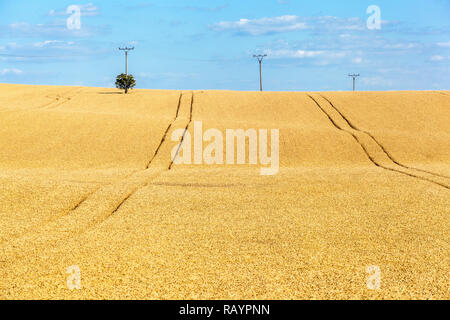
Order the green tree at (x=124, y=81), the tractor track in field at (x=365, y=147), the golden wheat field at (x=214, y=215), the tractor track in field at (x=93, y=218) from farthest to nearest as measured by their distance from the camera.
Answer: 1. the green tree at (x=124, y=81)
2. the tractor track in field at (x=365, y=147)
3. the tractor track in field at (x=93, y=218)
4. the golden wheat field at (x=214, y=215)

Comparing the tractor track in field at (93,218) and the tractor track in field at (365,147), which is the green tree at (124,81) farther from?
the tractor track in field at (93,218)

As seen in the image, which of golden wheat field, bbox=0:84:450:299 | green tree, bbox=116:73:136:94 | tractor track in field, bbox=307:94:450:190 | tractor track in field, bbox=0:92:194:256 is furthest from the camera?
green tree, bbox=116:73:136:94

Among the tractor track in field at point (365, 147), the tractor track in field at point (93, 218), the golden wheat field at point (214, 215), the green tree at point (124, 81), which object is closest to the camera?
the golden wheat field at point (214, 215)

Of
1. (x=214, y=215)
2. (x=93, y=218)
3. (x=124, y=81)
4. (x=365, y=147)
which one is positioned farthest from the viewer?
(x=124, y=81)

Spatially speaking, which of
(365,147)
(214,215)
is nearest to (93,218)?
(214,215)

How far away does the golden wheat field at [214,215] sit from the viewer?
11.0 m

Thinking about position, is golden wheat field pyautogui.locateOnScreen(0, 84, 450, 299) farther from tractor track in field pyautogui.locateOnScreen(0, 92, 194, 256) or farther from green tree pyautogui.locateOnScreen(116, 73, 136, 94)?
green tree pyautogui.locateOnScreen(116, 73, 136, 94)

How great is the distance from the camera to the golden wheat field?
36.2ft

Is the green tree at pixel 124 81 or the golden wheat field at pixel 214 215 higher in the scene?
the green tree at pixel 124 81

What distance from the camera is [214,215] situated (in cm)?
1808

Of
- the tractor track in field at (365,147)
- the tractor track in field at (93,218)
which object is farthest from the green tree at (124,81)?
the tractor track in field at (93,218)

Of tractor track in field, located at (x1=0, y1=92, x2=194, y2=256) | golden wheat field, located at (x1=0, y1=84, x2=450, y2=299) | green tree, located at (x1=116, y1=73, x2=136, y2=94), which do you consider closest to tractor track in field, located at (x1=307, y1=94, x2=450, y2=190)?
golden wheat field, located at (x1=0, y1=84, x2=450, y2=299)

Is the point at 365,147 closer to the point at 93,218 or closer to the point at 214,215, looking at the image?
the point at 214,215

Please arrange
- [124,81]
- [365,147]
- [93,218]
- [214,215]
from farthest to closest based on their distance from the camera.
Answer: [124,81] → [365,147] → [214,215] → [93,218]
